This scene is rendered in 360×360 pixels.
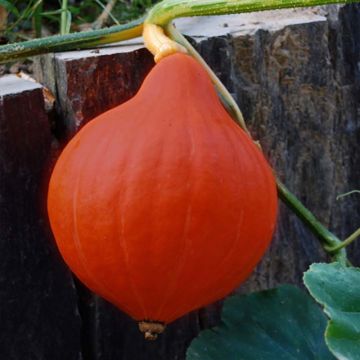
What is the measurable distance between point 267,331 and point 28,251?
0.40 meters

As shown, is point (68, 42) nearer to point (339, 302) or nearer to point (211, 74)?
point (211, 74)

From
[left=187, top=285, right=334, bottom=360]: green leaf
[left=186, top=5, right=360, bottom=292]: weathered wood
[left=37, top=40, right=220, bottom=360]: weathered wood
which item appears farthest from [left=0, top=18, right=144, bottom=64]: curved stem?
[left=187, top=285, right=334, bottom=360]: green leaf

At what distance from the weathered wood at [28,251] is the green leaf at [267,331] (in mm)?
229

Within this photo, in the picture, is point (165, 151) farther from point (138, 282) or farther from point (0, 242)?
point (0, 242)

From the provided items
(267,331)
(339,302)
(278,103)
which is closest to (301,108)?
(278,103)

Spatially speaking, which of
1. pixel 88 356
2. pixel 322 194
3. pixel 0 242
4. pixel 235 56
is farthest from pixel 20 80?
pixel 322 194

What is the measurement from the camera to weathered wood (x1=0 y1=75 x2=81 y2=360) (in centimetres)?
134

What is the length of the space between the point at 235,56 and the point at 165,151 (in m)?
0.45

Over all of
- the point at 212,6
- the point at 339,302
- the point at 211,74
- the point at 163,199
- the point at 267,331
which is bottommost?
the point at 267,331

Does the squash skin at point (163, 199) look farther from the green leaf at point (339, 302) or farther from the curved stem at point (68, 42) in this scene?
the curved stem at point (68, 42)

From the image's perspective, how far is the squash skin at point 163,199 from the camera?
3.72 ft

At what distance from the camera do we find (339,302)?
1.15 metres

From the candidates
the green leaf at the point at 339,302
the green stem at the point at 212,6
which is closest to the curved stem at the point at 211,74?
the green stem at the point at 212,6

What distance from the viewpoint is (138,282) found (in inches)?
45.8
